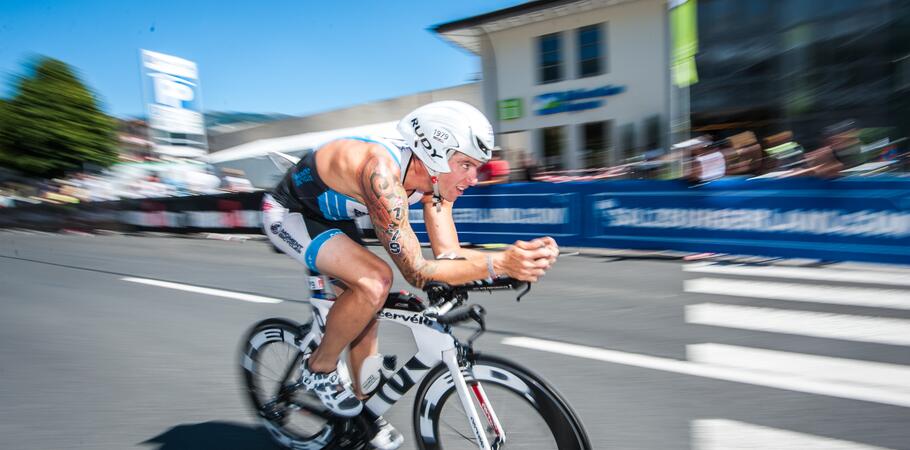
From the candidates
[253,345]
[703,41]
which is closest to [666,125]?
[703,41]

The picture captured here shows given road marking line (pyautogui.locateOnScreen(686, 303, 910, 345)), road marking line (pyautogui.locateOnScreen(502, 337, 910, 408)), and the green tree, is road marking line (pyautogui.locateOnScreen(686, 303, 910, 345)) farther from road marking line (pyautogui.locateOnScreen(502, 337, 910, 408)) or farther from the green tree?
the green tree

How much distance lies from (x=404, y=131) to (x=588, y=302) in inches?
162

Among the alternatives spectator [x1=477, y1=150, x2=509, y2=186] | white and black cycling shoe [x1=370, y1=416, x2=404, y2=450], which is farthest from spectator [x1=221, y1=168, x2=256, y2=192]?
white and black cycling shoe [x1=370, y1=416, x2=404, y2=450]

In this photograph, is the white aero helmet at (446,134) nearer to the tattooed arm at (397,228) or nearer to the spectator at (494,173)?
the tattooed arm at (397,228)

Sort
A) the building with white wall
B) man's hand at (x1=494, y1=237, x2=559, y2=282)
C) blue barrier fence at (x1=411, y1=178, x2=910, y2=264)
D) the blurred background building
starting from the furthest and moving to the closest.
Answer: the building with white wall, the blurred background building, blue barrier fence at (x1=411, y1=178, x2=910, y2=264), man's hand at (x1=494, y1=237, x2=559, y2=282)

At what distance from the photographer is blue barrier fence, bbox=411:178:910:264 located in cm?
718

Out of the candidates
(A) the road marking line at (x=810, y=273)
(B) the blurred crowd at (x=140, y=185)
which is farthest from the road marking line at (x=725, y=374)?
(B) the blurred crowd at (x=140, y=185)

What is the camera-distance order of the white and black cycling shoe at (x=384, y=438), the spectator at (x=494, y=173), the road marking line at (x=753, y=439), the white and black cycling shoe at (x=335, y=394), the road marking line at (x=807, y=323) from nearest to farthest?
the white and black cycling shoe at (x=335, y=394), the white and black cycling shoe at (x=384, y=438), the road marking line at (x=753, y=439), the road marking line at (x=807, y=323), the spectator at (x=494, y=173)

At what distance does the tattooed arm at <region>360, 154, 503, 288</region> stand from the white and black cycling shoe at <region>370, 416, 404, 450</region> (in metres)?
0.93

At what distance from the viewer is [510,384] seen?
82.3 inches

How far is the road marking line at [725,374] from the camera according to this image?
3.38 meters

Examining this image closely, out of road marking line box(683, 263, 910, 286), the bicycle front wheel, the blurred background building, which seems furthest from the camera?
the blurred background building

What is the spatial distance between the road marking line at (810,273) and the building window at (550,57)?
1384cm

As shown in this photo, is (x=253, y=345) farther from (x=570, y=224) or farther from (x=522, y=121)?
(x=522, y=121)
